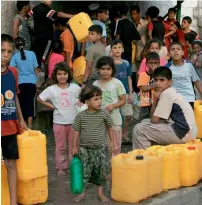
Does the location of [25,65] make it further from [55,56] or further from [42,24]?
[42,24]

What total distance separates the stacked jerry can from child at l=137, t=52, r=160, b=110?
2670 mm

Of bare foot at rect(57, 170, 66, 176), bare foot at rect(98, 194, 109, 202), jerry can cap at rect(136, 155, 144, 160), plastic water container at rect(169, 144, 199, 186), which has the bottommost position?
bare foot at rect(98, 194, 109, 202)

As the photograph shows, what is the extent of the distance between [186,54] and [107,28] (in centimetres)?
225

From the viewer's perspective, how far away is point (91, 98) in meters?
6.51

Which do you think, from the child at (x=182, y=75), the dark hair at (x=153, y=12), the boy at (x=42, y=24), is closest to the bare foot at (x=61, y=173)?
the child at (x=182, y=75)

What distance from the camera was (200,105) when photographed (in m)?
9.90

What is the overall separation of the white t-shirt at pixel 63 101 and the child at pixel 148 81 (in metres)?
1.42

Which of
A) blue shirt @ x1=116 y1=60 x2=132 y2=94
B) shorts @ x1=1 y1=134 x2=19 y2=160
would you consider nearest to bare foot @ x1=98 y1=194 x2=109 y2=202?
shorts @ x1=1 y1=134 x2=19 y2=160

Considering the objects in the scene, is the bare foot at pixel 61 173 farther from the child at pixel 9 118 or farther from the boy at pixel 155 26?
the boy at pixel 155 26

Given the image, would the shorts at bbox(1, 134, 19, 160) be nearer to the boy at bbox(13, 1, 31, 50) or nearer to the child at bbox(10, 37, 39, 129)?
the child at bbox(10, 37, 39, 129)

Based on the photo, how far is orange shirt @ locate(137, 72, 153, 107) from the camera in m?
8.72

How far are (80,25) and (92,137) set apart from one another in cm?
432

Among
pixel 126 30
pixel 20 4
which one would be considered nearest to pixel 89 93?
pixel 20 4

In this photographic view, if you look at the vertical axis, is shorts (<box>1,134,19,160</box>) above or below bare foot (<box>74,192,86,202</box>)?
above
